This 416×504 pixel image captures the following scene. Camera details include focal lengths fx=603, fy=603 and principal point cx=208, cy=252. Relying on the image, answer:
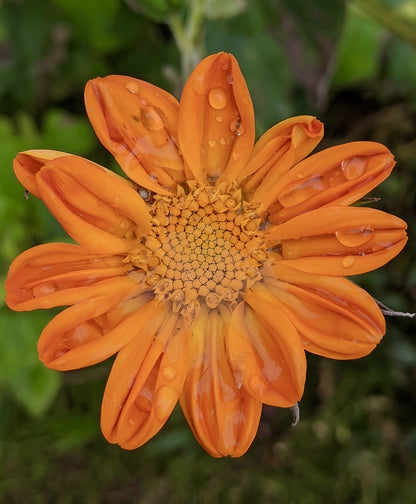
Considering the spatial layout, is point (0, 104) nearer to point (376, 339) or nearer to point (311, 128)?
point (311, 128)

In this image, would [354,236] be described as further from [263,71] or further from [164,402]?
[263,71]

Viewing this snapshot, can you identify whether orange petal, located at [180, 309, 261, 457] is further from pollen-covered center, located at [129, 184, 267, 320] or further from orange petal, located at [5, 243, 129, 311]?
orange petal, located at [5, 243, 129, 311]

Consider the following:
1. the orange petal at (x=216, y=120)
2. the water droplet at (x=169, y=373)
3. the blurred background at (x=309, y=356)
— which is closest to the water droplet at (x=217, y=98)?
the orange petal at (x=216, y=120)

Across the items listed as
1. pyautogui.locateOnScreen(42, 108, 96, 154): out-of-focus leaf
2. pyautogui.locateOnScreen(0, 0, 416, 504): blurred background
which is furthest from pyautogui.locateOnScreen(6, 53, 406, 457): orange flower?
pyautogui.locateOnScreen(42, 108, 96, 154): out-of-focus leaf

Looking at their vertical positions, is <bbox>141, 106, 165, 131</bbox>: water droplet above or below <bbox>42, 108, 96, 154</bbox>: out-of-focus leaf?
above

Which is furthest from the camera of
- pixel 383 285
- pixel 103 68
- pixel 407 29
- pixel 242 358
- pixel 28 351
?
pixel 103 68

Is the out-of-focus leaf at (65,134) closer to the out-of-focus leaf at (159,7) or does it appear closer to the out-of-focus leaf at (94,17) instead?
the out-of-focus leaf at (94,17)

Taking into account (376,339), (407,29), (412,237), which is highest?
(407,29)

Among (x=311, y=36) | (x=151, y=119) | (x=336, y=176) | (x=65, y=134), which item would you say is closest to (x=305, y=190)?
(x=336, y=176)

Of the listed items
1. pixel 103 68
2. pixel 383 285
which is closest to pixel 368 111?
pixel 383 285
